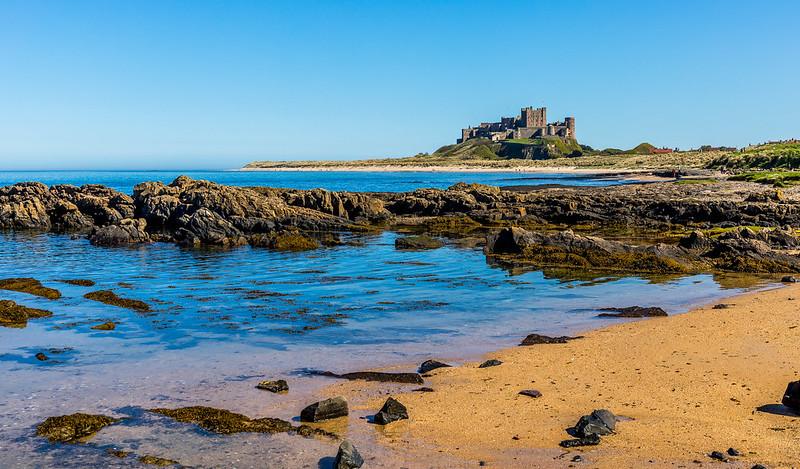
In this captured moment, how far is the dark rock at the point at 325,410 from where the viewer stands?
1024cm

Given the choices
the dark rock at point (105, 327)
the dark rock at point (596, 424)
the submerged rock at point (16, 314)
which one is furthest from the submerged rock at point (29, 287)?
the dark rock at point (596, 424)

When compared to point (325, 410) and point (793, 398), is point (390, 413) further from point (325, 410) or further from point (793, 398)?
point (793, 398)

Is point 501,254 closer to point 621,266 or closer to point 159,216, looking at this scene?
point 621,266

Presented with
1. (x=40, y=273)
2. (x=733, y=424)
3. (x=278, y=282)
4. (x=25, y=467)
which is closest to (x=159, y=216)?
(x=40, y=273)

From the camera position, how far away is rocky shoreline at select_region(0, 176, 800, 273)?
26609mm

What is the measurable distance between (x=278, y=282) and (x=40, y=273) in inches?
405

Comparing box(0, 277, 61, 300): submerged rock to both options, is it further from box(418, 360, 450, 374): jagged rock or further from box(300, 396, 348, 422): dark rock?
box(300, 396, 348, 422): dark rock

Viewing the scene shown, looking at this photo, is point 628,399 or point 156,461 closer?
point 156,461

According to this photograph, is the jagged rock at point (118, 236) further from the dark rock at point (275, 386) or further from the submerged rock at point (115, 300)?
the dark rock at point (275, 386)

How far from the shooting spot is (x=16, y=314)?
18.2 meters

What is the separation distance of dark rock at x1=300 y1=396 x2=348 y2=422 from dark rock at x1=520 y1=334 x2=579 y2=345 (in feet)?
18.9

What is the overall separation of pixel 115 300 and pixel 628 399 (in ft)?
51.8

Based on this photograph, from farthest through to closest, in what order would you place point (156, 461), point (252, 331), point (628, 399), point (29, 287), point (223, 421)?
point (29, 287) → point (252, 331) → point (628, 399) → point (223, 421) → point (156, 461)

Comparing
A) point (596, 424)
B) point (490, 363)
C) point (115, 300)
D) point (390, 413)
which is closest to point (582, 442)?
point (596, 424)
